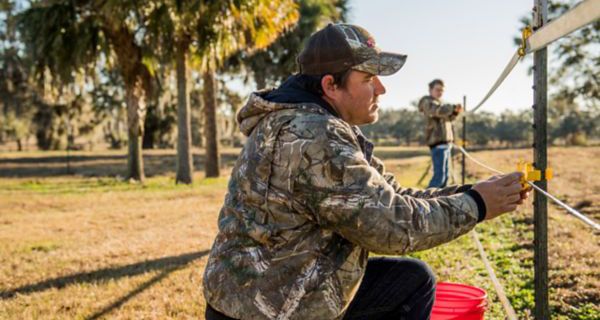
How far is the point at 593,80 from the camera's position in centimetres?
3331

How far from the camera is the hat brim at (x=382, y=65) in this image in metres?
1.95

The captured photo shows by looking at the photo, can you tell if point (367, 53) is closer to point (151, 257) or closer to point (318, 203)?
point (318, 203)

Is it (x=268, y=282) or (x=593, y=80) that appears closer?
(x=268, y=282)

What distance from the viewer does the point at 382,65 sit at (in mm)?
1972

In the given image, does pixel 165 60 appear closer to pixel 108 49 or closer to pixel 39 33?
pixel 108 49

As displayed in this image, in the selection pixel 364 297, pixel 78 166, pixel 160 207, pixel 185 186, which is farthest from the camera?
pixel 78 166

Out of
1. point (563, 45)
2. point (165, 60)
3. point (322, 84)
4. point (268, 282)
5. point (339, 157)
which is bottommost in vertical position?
point (268, 282)

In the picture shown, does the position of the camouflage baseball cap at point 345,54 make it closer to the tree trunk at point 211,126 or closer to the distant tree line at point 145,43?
the distant tree line at point 145,43

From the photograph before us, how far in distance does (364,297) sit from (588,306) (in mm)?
2190

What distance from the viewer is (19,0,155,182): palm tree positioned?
1317 cm

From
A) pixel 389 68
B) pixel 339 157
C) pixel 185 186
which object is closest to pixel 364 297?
pixel 339 157

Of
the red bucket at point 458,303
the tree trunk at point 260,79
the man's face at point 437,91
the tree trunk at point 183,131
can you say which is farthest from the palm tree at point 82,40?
the red bucket at point 458,303

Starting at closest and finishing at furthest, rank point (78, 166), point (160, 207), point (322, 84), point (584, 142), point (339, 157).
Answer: point (339, 157)
point (322, 84)
point (160, 207)
point (78, 166)
point (584, 142)

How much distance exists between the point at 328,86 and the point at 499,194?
0.70 meters
